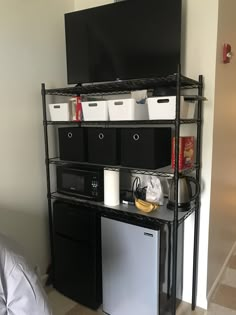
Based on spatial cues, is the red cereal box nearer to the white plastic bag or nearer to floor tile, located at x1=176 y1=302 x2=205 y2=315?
the white plastic bag

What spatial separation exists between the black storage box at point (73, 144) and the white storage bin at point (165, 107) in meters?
0.55

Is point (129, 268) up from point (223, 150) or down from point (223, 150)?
down

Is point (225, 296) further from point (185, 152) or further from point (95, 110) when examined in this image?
point (95, 110)

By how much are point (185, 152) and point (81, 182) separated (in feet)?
2.53

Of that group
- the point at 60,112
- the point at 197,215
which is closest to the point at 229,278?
the point at 197,215

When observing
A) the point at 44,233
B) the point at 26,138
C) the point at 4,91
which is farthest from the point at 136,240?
the point at 4,91

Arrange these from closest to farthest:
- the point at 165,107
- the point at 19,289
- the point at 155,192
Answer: the point at 19,289
the point at 165,107
the point at 155,192

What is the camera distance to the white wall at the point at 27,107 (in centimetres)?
192

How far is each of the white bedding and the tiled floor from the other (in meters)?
1.09

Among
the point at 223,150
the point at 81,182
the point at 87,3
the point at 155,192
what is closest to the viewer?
the point at 155,192

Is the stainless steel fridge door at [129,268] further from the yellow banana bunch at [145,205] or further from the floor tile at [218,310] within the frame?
the floor tile at [218,310]

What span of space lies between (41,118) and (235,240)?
222 centimetres

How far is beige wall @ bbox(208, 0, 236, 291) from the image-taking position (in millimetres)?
1908

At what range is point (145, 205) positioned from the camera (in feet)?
6.00
